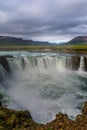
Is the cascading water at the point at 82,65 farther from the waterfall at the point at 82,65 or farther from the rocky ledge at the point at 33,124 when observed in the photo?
the rocky ledge at the point at 33,124

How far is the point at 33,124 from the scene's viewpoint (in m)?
9.59

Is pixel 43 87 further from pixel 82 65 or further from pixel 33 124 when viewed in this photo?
pixel 33 124

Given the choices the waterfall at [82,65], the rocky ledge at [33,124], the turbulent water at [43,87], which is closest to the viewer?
the rocky ledge at [33,124]

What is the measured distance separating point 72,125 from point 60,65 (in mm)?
38065

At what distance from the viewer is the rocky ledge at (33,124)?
802 centimetres

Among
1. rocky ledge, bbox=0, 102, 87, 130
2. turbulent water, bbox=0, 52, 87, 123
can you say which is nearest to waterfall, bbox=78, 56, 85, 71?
turbulent water, bbox=0, 52, 87, 123

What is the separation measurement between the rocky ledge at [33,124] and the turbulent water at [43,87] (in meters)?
7.85

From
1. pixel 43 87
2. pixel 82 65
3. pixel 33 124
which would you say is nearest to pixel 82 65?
pixel 82 65

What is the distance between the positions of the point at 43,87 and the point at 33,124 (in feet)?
70.8

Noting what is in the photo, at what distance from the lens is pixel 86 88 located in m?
31.2

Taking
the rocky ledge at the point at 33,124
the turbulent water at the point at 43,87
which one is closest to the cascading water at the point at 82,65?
the turbulent water at the point at 43,87

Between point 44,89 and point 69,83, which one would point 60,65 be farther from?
point 44,89

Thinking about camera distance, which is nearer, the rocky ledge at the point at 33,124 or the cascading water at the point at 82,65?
the rocky ledge at the point at 33,124

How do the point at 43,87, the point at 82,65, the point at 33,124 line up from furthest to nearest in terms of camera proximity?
1. the point at 82,65
2. the point at 43,87
3. the point at 33,124
